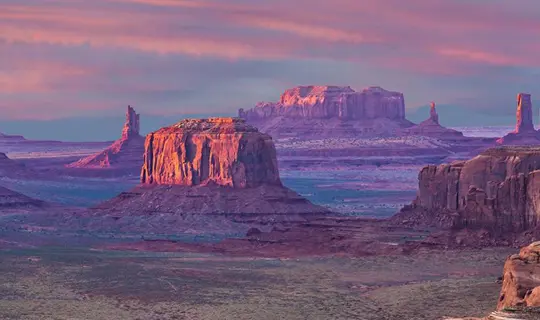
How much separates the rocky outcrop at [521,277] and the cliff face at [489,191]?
4690 cm

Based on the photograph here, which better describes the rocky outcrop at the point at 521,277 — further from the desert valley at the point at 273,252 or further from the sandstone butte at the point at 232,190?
the sandstone butte at the point at 232,190

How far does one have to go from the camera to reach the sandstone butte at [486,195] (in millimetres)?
136250

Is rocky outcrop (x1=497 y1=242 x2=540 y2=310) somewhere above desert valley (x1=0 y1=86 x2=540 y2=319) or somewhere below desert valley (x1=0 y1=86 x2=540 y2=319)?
above

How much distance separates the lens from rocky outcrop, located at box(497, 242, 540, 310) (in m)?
81.9

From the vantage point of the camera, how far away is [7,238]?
176 m

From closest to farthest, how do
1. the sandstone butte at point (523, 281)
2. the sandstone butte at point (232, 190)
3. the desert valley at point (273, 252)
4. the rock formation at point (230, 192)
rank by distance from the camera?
the sandstone butte at point (523, 281)
the desert valley at point (273, 252)
the rock formation at point (230, 192)
the sandstone butte at point (232, 190)

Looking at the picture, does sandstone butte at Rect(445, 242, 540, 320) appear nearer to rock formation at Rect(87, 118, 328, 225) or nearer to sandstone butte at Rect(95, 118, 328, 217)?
rock formation at Rect(87, 118, 328, 225)

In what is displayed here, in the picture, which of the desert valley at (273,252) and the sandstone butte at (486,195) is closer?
the desert valley at (273,252)

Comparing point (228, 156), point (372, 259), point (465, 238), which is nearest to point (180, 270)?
point (372, 259)

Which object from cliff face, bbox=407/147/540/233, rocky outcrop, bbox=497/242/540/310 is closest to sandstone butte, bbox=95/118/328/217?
cliff face, bbox=407/147/540/233

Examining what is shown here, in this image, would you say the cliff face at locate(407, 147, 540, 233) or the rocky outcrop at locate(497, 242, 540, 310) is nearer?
the rocky outcrop at locate(497, 242, 540, 310)

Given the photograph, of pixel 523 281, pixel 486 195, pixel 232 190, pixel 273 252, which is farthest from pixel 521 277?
pixel 232 190

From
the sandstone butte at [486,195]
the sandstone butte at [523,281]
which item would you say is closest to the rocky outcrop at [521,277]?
the sandstone butte at [523,281]

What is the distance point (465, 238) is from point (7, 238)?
61.1 meters
